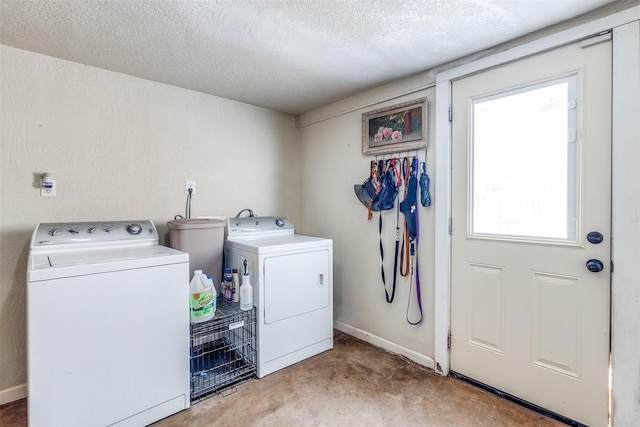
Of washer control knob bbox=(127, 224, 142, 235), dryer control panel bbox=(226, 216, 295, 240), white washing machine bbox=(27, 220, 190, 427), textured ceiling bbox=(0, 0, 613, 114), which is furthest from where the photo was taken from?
dryer control panel bbox=(226, 216, 295, 240)

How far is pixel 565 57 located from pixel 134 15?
2.24 m

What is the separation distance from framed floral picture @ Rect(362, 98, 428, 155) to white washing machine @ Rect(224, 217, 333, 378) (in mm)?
913

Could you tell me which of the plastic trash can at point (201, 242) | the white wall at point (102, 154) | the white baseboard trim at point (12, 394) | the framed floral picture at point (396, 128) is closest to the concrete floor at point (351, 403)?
the white baseboard trim at point (12, 394)

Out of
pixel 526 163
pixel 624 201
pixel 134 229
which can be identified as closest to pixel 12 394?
pixel 134 229

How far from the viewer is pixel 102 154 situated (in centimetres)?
215

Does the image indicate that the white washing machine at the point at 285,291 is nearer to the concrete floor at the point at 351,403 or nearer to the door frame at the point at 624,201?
the concrete floor at the point at 351,403

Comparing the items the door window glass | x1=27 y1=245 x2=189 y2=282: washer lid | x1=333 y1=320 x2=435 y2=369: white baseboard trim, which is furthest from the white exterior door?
x1=27 y1=245 x2=189 y2=282: washer lid

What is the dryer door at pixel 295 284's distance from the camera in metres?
2.11

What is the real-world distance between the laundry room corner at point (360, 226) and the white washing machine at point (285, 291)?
1.23 ft

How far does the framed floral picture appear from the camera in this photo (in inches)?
86.9

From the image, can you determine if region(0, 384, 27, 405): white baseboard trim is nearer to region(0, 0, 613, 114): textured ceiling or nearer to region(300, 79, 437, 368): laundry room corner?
region(0, 0, 613, 114): textured ceiling

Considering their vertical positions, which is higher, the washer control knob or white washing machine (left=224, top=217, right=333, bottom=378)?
the washer control knob

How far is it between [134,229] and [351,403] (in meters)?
1.79

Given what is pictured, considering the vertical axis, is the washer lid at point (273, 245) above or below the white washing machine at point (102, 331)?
above
